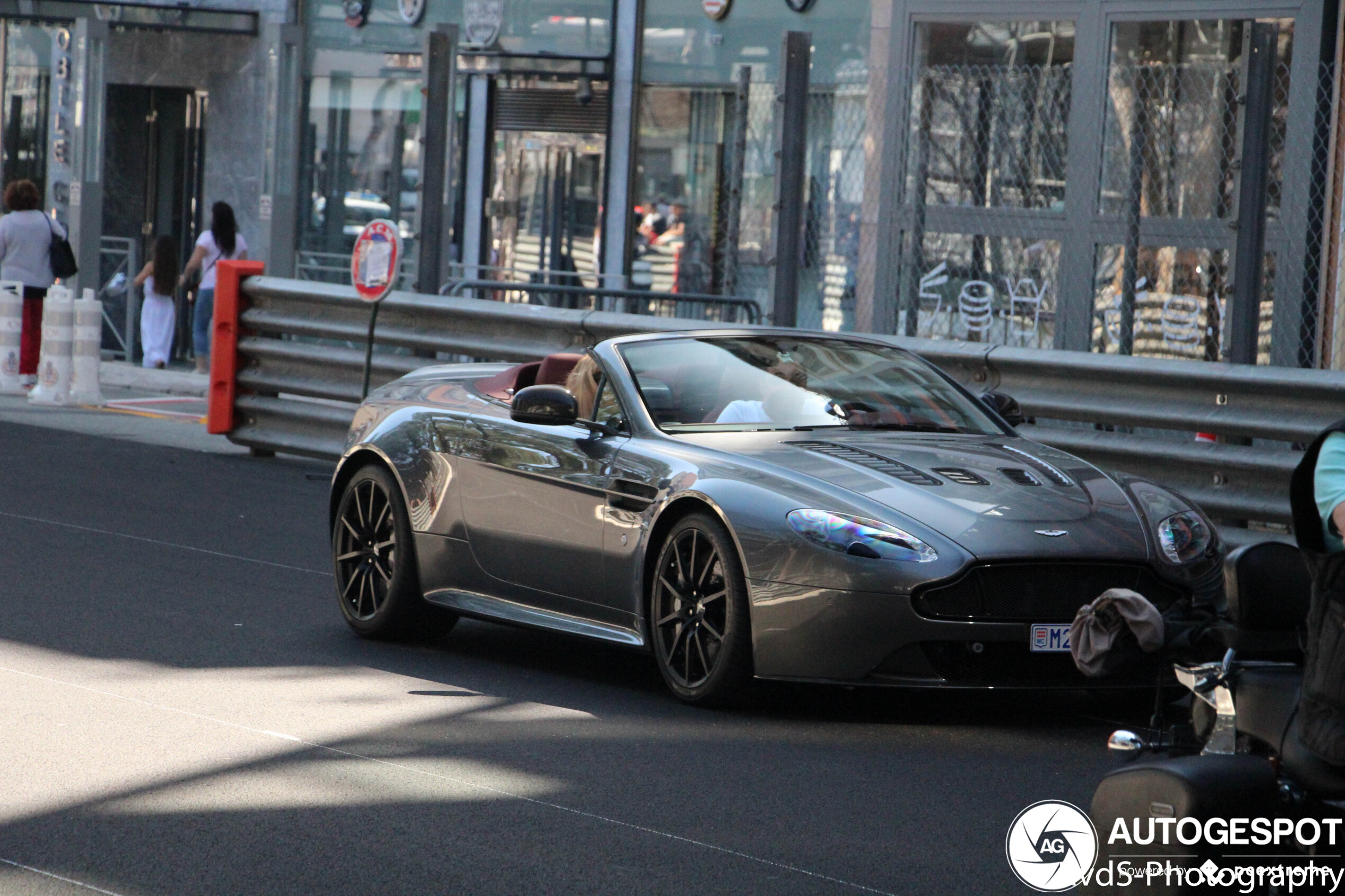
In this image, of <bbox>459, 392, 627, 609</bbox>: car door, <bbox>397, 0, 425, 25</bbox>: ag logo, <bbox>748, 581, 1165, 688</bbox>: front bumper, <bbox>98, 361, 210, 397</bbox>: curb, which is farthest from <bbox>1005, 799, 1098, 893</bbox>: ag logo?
<bbox>397, 0, 425, 25</bbox>: ag logo

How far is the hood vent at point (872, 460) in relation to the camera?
6848 mm

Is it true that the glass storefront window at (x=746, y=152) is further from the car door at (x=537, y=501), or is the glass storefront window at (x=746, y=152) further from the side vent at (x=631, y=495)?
the side vent at (x=631, y=495)

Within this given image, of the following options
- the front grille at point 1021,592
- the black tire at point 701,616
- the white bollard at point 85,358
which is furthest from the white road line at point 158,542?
the white bollard at point 85,358

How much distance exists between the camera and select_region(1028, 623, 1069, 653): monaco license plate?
21.3 feet

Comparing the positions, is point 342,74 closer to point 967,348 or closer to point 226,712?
point 967,348

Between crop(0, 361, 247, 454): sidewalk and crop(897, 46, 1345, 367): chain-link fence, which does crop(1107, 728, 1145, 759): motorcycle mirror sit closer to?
crop(897, 46, 1345, 367): chain-link fence

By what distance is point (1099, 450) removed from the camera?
10.4 metres

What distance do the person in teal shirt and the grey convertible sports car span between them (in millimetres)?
2582

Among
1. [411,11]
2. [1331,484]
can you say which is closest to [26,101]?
[411,11]

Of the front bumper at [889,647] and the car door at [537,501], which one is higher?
the car door at [537,501]

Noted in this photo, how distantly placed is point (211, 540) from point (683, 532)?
443 cm

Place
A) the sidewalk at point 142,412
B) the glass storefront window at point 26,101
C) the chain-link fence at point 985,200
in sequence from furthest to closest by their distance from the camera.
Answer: the glass storefront window at point 26,101 < the sidewalk at point 142,412 < the chain-link fence at point 985,200

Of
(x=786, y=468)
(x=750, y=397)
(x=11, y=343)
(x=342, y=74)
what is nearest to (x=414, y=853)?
(x=786, y=468)

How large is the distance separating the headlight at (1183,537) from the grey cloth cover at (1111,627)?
2539mm
